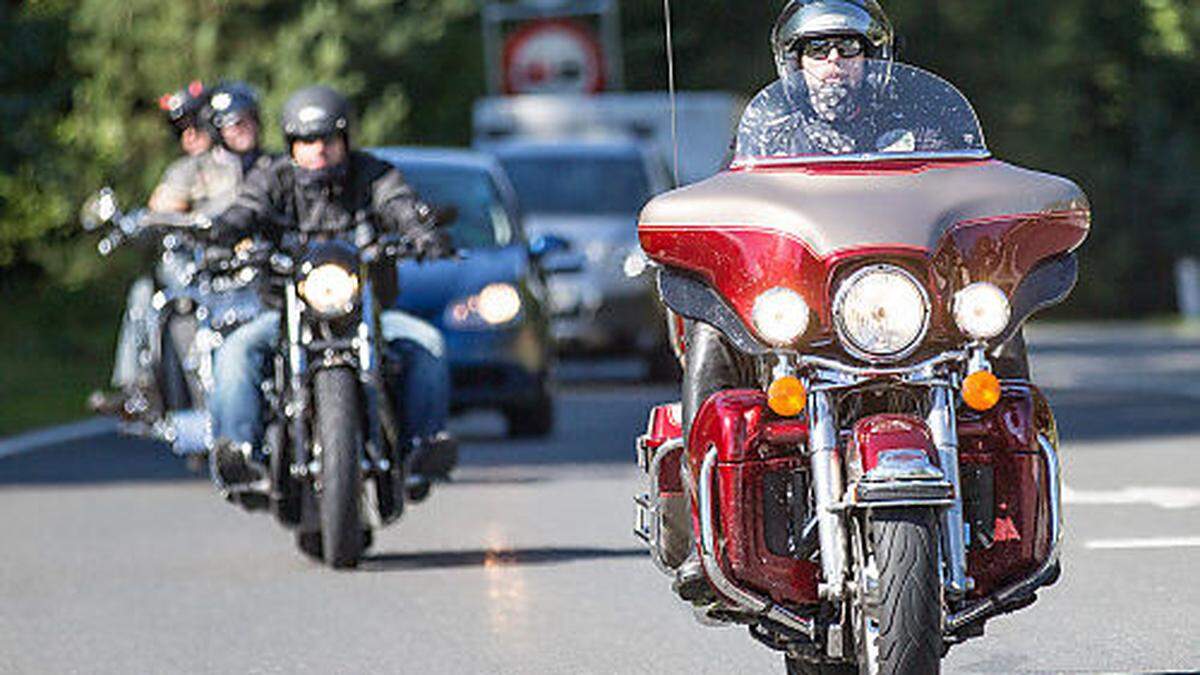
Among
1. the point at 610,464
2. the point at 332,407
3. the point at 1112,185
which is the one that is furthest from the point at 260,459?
the point at 1112,185

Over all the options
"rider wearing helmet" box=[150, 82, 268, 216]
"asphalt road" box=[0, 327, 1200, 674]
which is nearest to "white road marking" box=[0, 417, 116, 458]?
"asphalt road" box=[0, 327, 1200, 674]

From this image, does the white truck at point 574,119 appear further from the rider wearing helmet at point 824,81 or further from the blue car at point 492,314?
the rider wearing helmet at point 824,81

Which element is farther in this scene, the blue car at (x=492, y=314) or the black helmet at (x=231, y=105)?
the blue car at (x=492, y=314)

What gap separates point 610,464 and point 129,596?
578cm

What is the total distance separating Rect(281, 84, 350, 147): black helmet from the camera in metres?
13.1

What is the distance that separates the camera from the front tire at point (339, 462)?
40.2ft

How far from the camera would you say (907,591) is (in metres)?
7.68

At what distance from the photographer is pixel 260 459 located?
12.9m

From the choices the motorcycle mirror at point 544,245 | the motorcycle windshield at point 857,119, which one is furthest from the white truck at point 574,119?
the motorcycle windshield at point 857,119

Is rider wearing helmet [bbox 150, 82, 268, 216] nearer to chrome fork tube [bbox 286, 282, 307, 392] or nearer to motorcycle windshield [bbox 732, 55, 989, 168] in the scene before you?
chrome fork tube [bbox 286, 282, 307, 392]

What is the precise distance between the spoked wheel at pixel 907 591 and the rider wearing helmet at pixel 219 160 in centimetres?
897

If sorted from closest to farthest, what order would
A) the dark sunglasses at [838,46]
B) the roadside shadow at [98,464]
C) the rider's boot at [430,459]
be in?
the dark sunglasses at [838,46] → the rider's boot at [430,459] → the roadside shadow at [98,464]

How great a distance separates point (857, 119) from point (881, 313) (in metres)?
0.73

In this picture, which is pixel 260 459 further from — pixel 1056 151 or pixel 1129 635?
pixel 1056 151
